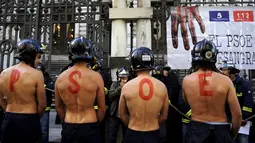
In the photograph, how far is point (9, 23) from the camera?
30.4 ft

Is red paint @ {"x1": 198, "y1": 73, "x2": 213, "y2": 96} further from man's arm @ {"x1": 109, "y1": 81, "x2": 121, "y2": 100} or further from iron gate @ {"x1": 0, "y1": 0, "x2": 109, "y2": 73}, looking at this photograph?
iron gate @ {"x1": 0, "y1": 0, "x2": 109, "y2": 73}

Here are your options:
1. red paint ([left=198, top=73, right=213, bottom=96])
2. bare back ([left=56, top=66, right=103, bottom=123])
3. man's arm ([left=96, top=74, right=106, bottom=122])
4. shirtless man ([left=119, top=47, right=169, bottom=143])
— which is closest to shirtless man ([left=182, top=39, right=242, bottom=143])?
red paint ([left=198, top=73, right=213, bottom=96])

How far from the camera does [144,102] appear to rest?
3729 mm

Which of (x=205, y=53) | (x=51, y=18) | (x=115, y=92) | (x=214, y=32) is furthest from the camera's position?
(x=51, y=18)

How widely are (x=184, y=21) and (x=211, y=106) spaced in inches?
213

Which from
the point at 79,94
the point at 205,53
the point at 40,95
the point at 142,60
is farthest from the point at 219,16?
the point at 40,95

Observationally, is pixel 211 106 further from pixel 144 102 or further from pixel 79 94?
pixel 79 94

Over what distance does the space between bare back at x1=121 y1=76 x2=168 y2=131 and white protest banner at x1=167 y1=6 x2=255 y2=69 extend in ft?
15.6

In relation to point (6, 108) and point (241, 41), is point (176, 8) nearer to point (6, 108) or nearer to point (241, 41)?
point (241, 41)

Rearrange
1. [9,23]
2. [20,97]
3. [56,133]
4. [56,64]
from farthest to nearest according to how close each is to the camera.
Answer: [56,64]
[9,23]
[56,133]
[20,97]

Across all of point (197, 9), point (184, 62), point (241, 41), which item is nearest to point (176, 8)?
point (197, 9)

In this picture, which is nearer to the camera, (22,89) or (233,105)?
(233,105)

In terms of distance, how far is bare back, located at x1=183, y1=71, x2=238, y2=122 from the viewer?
3639mm

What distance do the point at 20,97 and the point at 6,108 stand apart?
0.37 metres
